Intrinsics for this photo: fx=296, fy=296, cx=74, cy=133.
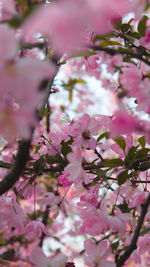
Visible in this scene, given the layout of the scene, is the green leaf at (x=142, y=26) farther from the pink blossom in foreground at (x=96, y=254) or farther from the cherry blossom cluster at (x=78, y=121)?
the pink blossom in foreground at (x=96, y=254)

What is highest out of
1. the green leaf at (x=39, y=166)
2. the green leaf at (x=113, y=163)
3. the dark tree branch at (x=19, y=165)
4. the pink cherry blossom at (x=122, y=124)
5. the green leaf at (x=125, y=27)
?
the green leaf at (x=125, y=27)

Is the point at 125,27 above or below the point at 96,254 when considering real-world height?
above

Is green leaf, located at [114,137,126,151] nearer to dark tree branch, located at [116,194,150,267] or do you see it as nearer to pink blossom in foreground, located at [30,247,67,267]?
dark tree branch, located at [116,194,150,267]

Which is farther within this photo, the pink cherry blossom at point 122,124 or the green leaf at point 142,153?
the green leaf at point 142,153

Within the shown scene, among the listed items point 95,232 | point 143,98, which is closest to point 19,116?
point 143,98

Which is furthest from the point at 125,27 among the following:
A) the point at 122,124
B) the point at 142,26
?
the point at 122,124

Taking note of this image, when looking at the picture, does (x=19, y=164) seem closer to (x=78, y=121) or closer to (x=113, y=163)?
(x=113, y=163)

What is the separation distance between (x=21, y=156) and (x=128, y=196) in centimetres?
68

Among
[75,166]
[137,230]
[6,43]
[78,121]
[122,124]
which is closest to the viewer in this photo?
[6,43]

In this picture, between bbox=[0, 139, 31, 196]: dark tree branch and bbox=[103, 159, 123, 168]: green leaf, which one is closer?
bbox=[0, 139, 31, 196]: dark tree branch

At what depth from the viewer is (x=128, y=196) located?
53.5 inches

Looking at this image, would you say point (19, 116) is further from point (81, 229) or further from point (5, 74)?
point (81, 229)

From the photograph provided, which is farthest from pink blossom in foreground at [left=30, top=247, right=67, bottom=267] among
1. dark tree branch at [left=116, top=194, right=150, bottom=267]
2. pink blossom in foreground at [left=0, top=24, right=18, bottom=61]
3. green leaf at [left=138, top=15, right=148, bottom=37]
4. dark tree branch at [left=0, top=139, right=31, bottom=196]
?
green leaf at [left=138, top=15, right=148, bottom=37]

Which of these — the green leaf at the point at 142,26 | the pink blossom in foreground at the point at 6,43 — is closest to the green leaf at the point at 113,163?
the green leaf at the point at 142,26
